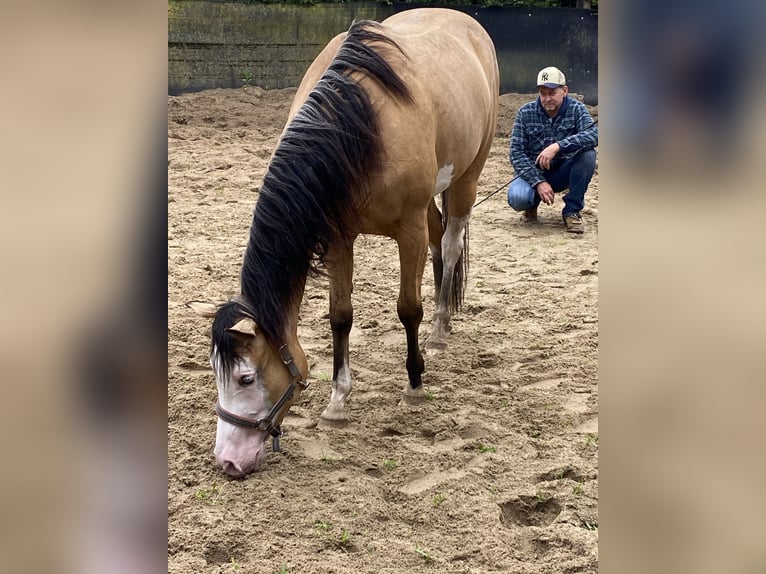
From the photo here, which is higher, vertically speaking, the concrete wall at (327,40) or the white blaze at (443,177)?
the concrete wall at (327,40)

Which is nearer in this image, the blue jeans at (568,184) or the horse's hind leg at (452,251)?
the horse's hind leg at (452,251)

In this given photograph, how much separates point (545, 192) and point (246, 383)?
3854 millimetres

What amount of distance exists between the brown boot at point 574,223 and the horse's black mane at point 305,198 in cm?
336

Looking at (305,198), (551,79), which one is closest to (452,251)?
(305,198)

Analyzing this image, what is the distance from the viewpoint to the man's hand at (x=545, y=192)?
5.92m

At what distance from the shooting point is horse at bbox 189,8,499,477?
2.70m

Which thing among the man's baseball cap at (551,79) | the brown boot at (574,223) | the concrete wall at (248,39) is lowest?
the brown boot at (574,223)

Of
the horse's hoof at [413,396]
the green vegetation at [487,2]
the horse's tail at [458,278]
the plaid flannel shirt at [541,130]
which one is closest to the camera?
the horse's hoof at [413,396]

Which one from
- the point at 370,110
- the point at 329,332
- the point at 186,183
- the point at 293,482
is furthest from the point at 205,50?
the point at 293,482

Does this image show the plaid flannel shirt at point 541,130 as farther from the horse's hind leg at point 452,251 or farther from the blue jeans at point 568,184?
the horse's hind leg at point 452,251

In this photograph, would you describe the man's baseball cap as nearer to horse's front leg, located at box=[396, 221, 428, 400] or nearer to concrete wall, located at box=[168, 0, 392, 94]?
horse's front leg, located at box=[396, 221, 428, 400]

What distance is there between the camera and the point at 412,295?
346 centimetres

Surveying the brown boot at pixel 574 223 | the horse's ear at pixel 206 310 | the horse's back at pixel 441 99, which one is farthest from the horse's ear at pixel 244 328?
the brown boot at pixel 574 223

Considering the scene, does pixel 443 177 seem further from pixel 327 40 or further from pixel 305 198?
pixel 327 40
